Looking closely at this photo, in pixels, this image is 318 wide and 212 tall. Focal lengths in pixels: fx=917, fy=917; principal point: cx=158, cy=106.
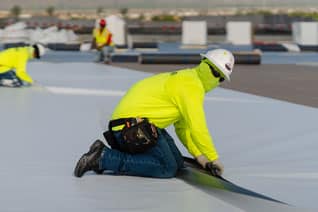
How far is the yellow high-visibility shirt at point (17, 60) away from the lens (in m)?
15.3

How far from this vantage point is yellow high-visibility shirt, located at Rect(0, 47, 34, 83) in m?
15.3

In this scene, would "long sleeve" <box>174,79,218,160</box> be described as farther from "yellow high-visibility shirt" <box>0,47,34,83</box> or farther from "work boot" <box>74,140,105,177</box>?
"yellow high-visibility shirt" <box>0,47,34,83</box>

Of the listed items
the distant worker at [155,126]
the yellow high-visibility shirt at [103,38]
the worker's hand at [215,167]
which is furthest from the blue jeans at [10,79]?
the yellow high-visibility shirt at [103,38]

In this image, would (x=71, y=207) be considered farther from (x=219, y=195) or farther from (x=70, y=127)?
(x=70, y=127)

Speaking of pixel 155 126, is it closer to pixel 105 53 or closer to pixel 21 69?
pixel 21 69

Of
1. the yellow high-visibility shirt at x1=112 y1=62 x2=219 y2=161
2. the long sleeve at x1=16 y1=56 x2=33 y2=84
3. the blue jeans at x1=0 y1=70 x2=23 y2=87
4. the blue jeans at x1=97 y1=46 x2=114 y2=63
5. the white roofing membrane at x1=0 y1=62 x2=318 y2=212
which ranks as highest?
the yellow high-visibility shirt at x1=112 y1=62 x2=219 y2=161

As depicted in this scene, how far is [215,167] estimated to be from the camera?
7.15 metres

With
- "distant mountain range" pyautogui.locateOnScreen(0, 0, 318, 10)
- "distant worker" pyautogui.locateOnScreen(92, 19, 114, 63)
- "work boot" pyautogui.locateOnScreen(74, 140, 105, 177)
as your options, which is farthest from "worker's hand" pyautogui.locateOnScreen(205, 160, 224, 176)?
"distant mountain range" pyautogui.locateOnScreen(0, 0, 318, 10)

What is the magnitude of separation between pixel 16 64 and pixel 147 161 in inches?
335

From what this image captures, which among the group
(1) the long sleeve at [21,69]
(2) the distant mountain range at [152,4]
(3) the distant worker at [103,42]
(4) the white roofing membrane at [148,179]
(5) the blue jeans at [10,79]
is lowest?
(2) the distant mountain range at [152,4]

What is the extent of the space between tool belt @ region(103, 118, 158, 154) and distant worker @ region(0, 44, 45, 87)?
810 centimetres

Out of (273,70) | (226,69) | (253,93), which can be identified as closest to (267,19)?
(273,70)

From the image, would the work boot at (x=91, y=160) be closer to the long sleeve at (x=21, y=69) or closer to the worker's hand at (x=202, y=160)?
the worker's hand at (x=202, y=160)

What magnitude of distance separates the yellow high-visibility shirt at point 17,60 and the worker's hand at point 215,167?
27.9ft
